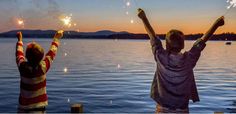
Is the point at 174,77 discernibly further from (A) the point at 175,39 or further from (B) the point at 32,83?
(B) the point at 32,83

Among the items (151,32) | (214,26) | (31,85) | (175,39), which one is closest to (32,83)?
(31,85)

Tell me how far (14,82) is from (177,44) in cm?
3404

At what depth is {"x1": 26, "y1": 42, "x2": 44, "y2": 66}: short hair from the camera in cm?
729

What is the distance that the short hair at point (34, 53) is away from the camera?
7.29 meters

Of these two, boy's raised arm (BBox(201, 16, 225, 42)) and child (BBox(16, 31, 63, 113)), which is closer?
child (BBox(16, 31, 63, 113))

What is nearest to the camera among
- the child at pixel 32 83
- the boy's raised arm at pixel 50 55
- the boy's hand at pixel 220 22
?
the child at pixel 32 83

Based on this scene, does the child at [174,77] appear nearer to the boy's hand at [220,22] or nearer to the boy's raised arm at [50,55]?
the boy's hand at [220,22]

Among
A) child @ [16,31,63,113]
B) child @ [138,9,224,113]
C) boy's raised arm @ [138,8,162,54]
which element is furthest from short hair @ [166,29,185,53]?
child @ [16,31,63,113]

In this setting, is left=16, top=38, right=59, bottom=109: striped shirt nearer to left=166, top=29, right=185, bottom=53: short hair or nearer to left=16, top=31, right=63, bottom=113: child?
left=16, top=31, right=63, bottom=113: child

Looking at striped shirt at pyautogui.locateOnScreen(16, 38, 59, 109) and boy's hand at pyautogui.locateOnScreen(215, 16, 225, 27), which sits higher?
boy's hand at pyautogui.locateOnScreen(215, 16, 225, 27)

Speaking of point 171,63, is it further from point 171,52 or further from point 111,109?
point 111,109

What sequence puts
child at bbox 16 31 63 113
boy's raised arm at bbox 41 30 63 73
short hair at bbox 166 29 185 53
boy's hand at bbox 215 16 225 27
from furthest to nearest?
boy's raised arm at bbox 41 30 63 73, boy's hand at bbox 215 16 225 27, child at bbox 16 31 63 113, short hair at bbox 166 29 185 53

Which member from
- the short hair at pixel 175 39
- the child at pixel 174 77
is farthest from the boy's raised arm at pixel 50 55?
the short hair at pixel 175 39

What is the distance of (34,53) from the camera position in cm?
733
